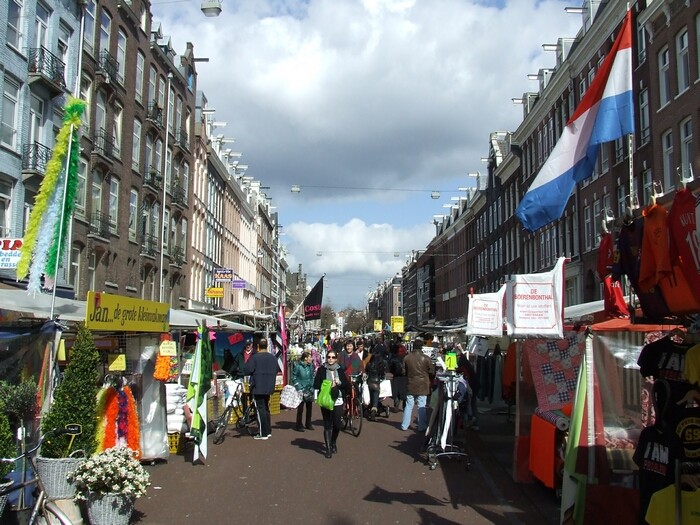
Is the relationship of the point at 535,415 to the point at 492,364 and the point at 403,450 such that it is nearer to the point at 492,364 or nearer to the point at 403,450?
the point at 403,450

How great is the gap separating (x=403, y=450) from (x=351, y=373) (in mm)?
3889

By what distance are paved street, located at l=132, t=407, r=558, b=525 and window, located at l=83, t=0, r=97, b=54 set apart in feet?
64.3

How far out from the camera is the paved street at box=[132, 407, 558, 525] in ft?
24.8

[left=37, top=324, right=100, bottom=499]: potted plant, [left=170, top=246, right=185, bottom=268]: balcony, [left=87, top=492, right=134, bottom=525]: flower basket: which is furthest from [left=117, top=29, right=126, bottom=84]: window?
[left=87, top=492, right=134, bottom=525]: flower basket

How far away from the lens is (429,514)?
768 cm

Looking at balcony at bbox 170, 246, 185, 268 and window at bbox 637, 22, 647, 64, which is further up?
window at bbox 637, 22, 647, 64

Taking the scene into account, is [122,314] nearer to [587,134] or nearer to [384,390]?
[587,134]

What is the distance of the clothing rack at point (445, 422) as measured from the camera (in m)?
10.5

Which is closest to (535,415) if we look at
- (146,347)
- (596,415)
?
(596,415)

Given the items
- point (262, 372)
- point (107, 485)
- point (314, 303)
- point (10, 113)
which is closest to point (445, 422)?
point (262, 372)

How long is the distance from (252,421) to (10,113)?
13251 millimetres

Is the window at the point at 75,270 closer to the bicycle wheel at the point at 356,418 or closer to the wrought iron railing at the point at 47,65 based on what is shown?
the wrought iron railing at the point at 47,65

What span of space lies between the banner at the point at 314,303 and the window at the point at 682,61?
14.8 metres

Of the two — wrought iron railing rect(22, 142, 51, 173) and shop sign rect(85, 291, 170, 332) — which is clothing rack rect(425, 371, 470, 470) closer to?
shop sign rect(85, 291, 170, 332)
